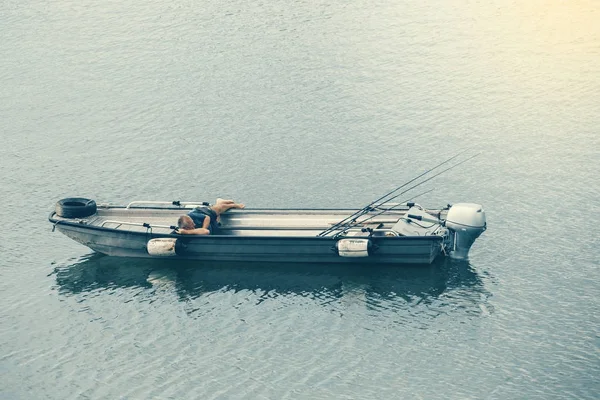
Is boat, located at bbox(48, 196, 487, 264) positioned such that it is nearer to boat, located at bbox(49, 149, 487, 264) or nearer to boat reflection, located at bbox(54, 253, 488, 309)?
boat, located at bbox(49, 149, 487, 264)

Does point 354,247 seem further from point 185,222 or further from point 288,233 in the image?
point 185,222

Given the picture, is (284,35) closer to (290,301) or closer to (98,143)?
(98,143)

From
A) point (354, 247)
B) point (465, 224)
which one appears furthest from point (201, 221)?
point (465, 224)

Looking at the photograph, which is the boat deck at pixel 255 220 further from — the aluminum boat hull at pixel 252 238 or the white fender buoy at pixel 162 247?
the white fender buoy at pixel 162 247

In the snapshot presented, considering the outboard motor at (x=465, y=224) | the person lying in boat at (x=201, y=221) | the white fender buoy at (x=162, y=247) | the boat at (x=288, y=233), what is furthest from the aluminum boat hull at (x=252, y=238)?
the outboard motor at (x=465, y=224)

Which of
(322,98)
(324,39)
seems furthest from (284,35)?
(322,98)

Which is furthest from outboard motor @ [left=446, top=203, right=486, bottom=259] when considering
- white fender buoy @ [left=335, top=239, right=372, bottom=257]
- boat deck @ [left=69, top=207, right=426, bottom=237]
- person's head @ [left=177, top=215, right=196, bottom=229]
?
person's head @ [left=177, top=215, right=196, bottom=229]
